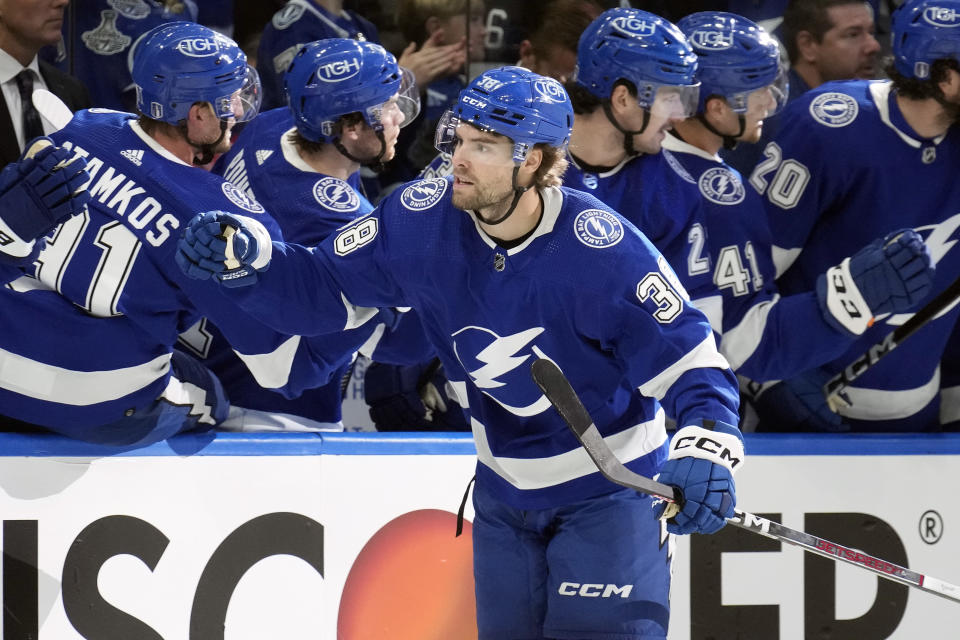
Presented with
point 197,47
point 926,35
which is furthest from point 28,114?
point 926,35

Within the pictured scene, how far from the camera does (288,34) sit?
4.71 meters

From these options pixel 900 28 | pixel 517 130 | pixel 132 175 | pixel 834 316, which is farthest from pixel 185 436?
pixel 900 28

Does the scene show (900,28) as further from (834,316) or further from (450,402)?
(450,402)

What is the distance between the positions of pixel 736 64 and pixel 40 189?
193 centimetres

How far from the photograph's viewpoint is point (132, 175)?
3.50 m

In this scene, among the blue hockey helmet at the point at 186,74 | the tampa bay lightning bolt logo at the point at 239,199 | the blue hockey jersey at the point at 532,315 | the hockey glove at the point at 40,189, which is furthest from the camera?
the blue hockey helmet at the point at 186,74

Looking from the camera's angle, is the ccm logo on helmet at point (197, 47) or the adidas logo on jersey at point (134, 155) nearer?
the adidas logo on jersey at point (134, 155)

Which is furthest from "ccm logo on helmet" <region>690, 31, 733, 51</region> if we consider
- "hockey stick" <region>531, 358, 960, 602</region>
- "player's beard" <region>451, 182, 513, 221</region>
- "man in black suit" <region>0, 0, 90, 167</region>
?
"man in black suit" <region>0, 0, 90, 167</region>

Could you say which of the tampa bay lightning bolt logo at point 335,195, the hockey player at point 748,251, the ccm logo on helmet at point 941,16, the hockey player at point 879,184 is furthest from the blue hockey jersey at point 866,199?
the tampa bay lightning bolt logo at point 335,195

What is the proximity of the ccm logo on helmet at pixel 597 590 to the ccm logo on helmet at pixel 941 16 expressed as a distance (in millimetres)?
1913

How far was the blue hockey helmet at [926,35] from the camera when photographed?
3.93 meters

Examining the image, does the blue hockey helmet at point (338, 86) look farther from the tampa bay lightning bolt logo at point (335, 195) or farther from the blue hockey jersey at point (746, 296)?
the blue hockey jersey at point (746, 296)

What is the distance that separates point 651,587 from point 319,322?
94 cm

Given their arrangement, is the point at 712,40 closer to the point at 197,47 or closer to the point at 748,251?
the point at 748,251
